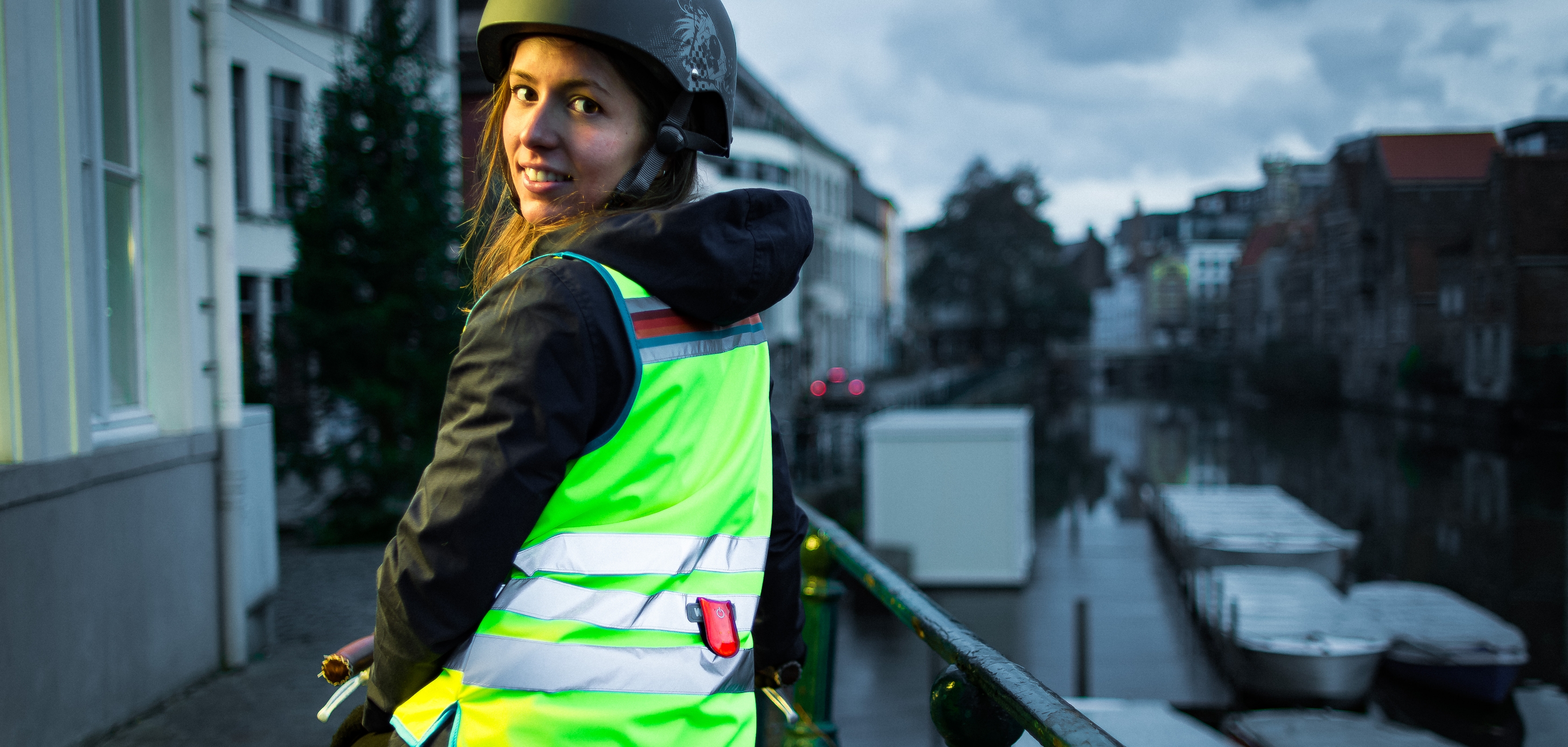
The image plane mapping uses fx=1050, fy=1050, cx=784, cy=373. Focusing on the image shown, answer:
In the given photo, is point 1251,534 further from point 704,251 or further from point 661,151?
point 704,251

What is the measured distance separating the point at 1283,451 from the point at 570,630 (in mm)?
69004

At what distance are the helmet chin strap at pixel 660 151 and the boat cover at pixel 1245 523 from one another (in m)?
21.3

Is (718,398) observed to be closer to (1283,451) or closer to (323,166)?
(323,166)

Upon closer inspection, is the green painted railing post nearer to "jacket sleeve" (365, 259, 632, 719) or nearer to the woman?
the woman

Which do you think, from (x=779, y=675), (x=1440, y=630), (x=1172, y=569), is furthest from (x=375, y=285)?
(x=1172, y=569)

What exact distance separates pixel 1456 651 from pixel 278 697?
1606cm

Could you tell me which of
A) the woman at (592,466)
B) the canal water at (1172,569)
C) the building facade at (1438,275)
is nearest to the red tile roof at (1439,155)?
the building facade at (1438,275)

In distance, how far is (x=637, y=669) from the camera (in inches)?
44.8

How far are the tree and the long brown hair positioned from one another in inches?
2820

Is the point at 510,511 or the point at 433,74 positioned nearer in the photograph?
the point at 510,511

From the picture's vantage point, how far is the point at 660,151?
1365 millimetres

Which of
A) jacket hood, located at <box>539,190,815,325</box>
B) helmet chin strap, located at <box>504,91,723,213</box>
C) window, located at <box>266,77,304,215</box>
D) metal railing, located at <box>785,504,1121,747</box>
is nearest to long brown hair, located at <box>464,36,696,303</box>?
helmet chin strap, located at <box>504,91,723,213</box>

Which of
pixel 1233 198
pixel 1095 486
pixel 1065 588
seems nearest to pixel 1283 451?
pixel 1095 486

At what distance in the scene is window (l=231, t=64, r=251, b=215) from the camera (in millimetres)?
16766
